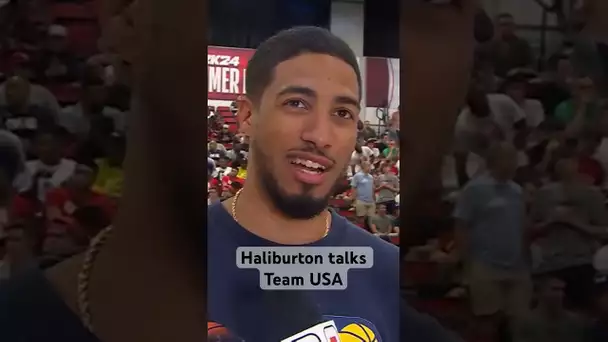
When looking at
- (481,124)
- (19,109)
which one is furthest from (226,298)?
(481,124)

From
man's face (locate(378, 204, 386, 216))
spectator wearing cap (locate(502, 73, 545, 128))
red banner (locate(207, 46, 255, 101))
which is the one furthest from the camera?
spectator wearing cap (locate(502, 73, 545, 128))

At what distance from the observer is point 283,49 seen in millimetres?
3125

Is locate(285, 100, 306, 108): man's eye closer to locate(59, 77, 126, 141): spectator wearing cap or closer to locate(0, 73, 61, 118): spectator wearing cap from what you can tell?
locate(59, 77, 126, 141): spectator wearing cap

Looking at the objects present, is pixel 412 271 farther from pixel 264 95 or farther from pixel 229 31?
pixel 229 31

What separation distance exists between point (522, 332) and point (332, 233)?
1.00 metres

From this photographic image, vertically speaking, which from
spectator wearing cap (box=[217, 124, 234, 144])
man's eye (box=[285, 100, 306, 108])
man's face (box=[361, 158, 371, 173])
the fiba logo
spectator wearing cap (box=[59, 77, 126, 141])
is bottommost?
the fiba logo

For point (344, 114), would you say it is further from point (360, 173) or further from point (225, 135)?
point (225, 135)

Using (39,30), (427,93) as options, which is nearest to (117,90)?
(39,30)

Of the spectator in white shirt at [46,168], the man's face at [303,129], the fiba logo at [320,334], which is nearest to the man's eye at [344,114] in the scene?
the man's face at [303,129]

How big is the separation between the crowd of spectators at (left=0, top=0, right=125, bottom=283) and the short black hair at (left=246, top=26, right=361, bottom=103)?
53 centimetres

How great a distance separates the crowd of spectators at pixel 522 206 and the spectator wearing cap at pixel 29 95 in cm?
164

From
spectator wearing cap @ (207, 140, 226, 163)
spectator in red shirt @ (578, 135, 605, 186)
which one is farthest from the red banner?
spectator in red shirt @ (578, 135, 605, 186)

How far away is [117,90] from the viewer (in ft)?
10.3

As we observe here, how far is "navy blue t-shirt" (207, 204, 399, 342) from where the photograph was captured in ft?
10.3
